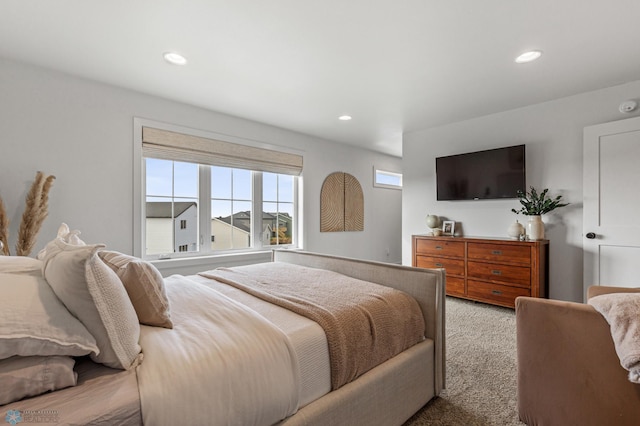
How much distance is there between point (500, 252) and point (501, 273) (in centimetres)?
24

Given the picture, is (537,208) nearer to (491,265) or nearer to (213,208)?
(491,265)

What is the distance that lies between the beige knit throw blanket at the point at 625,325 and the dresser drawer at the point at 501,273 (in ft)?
6.99

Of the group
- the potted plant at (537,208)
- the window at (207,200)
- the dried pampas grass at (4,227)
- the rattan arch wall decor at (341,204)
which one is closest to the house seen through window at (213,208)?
Answer: the window at (207,200)

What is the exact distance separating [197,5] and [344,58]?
1.12 meters

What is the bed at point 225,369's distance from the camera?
82 centimetres

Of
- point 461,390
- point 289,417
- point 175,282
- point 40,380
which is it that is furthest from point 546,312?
point 175,282

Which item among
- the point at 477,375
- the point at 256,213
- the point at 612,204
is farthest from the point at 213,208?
the point at 612,204

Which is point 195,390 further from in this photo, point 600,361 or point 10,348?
point 600,361

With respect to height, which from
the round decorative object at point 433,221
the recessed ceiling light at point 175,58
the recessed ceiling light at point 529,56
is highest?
the recessed ceiling light at point 529,56

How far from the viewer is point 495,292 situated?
340 centimetres

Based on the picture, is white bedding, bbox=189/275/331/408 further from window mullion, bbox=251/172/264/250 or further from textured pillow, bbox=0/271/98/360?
window mullion, bbox=251/172/264/250

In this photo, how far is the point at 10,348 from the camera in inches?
29.5

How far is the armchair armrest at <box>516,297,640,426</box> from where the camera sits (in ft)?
4.05

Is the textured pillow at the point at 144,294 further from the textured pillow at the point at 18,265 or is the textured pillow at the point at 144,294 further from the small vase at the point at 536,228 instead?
the small vase at the point at 536,228
